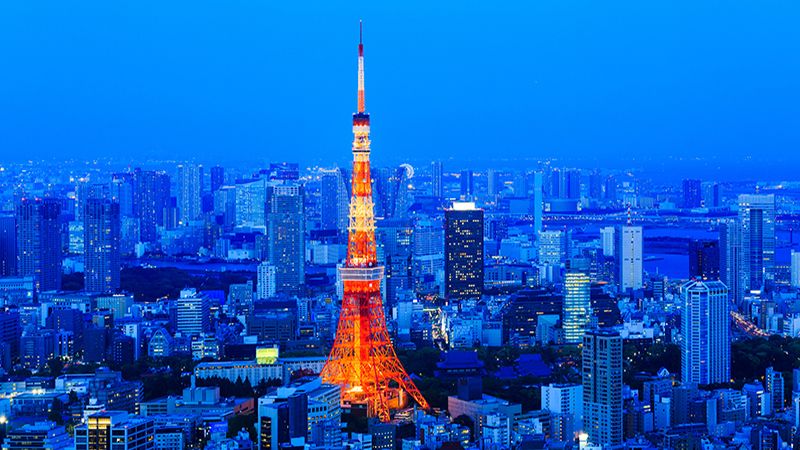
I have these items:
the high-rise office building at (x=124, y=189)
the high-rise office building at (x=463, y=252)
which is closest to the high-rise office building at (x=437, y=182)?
the high-rise office building at (x=124, y=189)

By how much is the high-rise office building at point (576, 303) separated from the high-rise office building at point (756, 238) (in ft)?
14.8

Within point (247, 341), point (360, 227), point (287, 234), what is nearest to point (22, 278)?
point (287, 234)

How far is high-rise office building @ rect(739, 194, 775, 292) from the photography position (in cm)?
2383

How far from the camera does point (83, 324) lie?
60.0 feet

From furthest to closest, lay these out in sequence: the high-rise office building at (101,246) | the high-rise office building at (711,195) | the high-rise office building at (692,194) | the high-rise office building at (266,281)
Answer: the high-rise office building at (692,194) → the high-rise office building at (711,195) → the high-rise office building at (101,246) → the high-rise office building at (266,281)

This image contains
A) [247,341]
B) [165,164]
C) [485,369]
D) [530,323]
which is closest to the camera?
[485,369]

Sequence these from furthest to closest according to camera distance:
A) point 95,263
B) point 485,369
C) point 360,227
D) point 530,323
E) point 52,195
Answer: point 52,195
point 95,263
point 530,323
point 485,369
point 360,227

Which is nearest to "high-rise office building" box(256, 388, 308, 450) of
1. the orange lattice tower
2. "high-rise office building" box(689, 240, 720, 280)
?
the orange lattice tower

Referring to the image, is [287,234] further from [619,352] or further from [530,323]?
[619,352]

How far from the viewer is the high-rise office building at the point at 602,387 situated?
11.9m

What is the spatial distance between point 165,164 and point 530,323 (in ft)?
51.0

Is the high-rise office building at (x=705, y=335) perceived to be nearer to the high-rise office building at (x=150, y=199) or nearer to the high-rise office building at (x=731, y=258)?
the high-rise office building at (x=731, y=258)

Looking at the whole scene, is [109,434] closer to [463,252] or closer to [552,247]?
[463,252]

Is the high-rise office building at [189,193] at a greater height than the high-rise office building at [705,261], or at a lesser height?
greater
